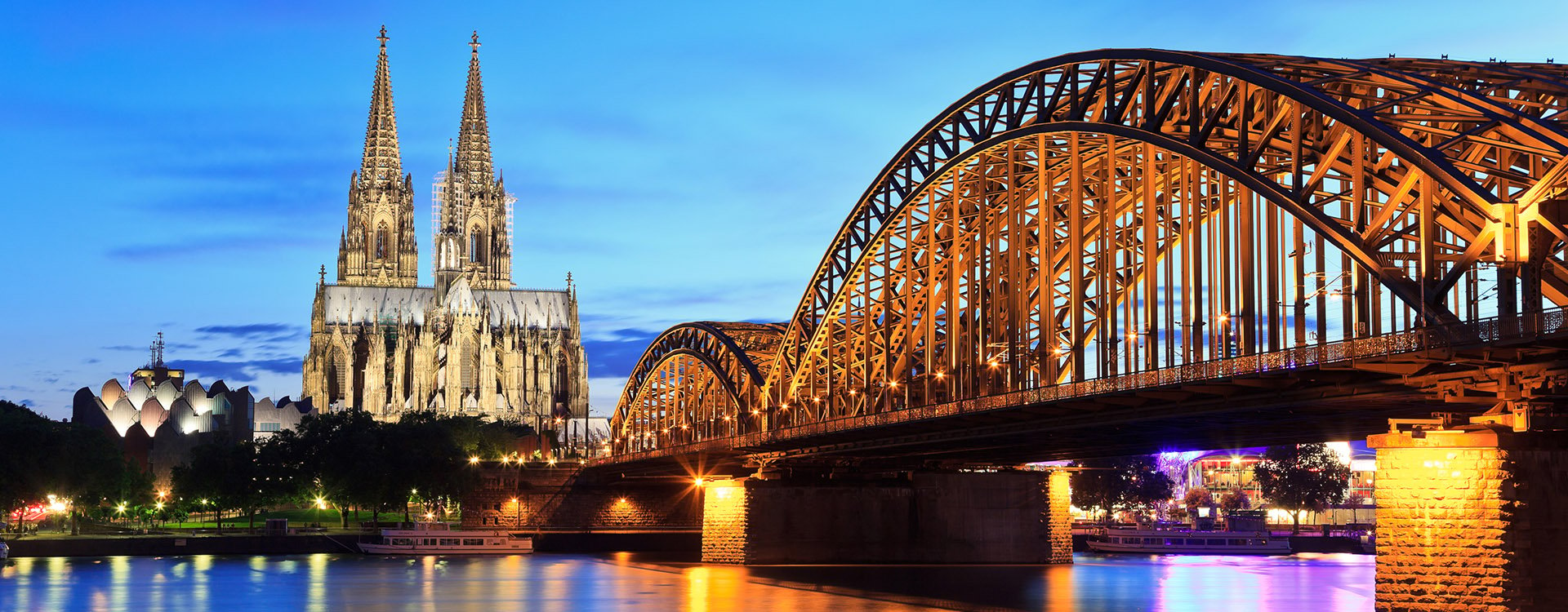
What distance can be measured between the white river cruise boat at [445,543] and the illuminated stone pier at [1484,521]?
3784 inches

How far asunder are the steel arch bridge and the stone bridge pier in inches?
178

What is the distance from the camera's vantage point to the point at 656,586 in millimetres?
92625

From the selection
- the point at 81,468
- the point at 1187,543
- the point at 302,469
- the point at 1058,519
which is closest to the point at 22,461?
the point at 81,468

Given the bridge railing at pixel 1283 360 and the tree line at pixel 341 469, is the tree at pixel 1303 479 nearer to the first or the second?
the tree line at pixel 341 469

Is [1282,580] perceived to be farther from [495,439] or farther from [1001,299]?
[495,439]

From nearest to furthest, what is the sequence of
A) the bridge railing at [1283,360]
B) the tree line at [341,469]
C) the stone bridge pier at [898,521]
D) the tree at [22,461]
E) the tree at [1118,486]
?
the bridge railing at [1283,360]
the stone bridge pier at [898,521]
the tree at [22,461]
the tree line at [341,469]
the tree at [1118,486]

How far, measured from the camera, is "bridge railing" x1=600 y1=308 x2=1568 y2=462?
1668 inches

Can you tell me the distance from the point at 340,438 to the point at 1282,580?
83816mm

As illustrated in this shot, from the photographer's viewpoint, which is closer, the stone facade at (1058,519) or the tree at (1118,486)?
the stone facade at (1058,519)

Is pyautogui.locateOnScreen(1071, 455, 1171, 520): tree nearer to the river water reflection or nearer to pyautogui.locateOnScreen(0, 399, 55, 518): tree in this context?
the river water reflection

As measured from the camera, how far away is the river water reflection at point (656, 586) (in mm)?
79000

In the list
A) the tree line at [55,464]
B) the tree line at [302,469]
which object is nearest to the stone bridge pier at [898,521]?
the tree line at [302,469]

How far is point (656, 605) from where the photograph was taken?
3103 inches

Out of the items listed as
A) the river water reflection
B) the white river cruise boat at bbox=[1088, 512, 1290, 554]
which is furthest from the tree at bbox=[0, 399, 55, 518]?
the white river cruise boat at bbox=[1088, 512, 1290, 554]
